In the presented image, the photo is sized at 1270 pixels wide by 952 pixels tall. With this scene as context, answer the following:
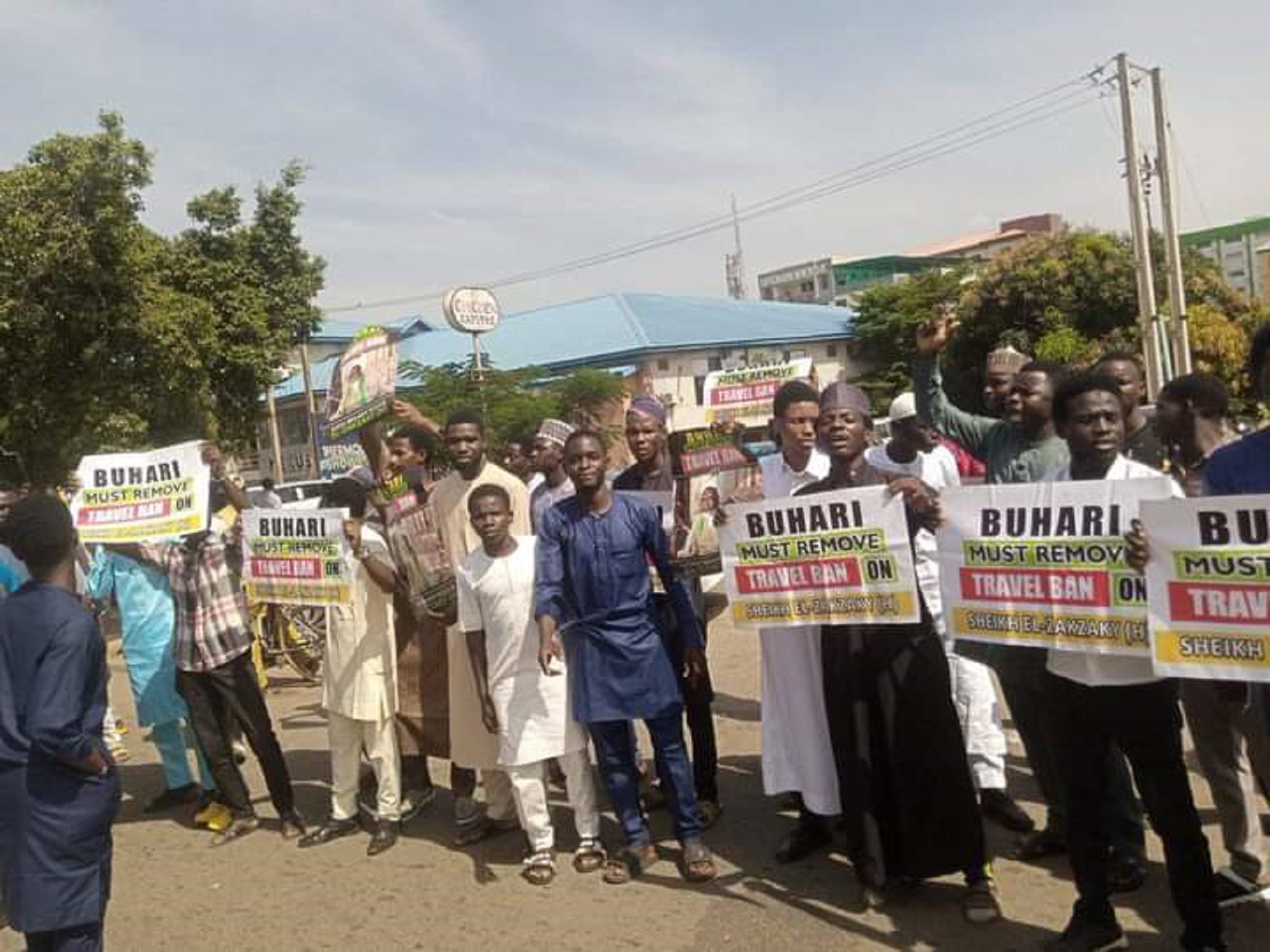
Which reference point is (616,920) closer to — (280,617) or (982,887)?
(982,887)

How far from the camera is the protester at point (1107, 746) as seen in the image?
313 centimetres

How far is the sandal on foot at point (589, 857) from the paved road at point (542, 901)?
2.2 inches

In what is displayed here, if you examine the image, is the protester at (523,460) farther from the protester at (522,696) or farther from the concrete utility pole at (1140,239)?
the concrete utility pole at (1140,239)

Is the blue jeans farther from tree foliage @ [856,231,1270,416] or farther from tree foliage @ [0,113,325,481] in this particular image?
tree foliage @ [856,231,1270,416]

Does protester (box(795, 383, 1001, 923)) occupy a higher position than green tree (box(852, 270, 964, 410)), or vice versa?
green tree (box(852, 270, 964, 410))

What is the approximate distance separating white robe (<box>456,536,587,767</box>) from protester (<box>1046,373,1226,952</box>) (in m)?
2.09

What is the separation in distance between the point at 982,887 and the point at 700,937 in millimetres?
1047

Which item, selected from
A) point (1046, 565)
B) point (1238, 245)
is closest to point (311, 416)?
point (1046, 565)

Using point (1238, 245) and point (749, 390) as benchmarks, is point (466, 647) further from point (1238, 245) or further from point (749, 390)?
point (1238, 245)

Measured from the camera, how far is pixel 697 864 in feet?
14.1

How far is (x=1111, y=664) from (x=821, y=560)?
1092mm

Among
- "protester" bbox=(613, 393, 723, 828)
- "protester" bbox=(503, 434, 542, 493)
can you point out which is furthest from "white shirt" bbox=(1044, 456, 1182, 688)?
"protester" bbox=(503, 434, 542, 493)

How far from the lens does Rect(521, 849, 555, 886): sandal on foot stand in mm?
4445

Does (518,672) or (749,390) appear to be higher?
(749,390)
